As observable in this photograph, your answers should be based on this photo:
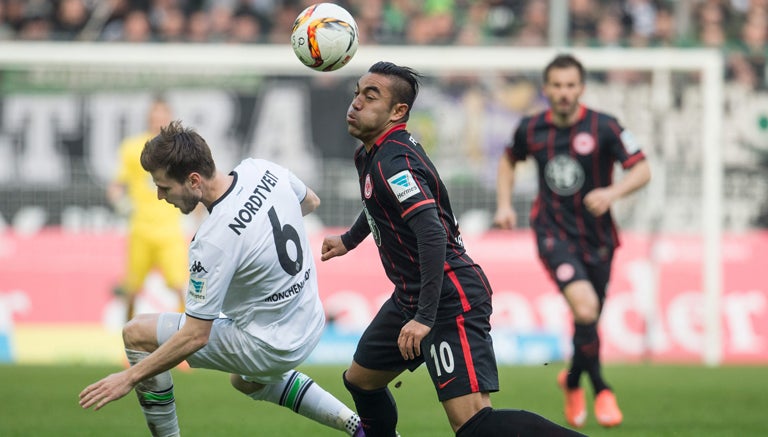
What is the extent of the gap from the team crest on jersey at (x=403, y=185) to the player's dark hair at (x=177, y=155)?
973 mm

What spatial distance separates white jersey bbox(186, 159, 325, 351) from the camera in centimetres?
546

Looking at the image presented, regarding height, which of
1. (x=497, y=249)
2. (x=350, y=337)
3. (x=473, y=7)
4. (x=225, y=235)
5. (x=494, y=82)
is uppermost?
(x=473, y=7)

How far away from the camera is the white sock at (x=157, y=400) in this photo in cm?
592

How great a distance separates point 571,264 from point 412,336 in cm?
340

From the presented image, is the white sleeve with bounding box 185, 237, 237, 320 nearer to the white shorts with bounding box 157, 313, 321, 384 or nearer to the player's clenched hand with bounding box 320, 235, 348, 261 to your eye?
the white shorts with bounding box 157, 313, 321, 384

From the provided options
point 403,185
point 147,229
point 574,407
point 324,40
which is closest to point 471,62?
point 147,229

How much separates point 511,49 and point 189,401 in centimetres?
614

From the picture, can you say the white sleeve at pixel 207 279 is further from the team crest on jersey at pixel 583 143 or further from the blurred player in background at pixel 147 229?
the blurred player in background at pixel 147 229

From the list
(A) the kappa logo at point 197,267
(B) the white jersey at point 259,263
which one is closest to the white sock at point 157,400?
(B) the white jersey at point 259,263

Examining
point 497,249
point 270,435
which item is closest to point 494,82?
point 497,249

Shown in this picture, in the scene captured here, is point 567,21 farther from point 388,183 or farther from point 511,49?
point 388,183

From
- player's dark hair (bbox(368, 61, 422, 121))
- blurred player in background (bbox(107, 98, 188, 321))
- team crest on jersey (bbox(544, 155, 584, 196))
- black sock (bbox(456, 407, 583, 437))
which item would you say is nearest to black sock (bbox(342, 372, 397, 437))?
black sock (bbox(456, 407, 583, 437))

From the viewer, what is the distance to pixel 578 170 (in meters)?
8.70

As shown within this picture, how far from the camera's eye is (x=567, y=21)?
49.5ft
